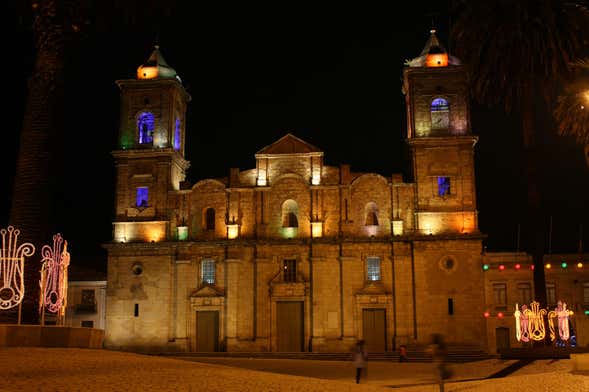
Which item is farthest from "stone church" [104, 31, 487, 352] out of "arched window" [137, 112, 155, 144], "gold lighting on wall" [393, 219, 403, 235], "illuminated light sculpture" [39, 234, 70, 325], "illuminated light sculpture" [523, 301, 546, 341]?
"illuminated light sculpture" [39, 234, 70, 325]

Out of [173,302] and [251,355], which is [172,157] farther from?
[251,355]

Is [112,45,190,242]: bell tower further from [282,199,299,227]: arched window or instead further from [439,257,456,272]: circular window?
[439,257,456,272]: circular window

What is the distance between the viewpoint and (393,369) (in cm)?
3134

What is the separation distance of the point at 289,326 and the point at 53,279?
73.0 feet

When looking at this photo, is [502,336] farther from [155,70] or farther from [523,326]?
[155,70]

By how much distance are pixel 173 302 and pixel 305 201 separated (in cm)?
977

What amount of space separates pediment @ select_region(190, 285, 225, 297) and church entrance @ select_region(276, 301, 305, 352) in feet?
11.4

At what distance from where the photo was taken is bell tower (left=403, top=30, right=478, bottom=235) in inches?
1672

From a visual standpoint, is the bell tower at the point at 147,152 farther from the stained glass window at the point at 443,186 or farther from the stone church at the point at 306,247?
the stained glass window at the point at 443,186

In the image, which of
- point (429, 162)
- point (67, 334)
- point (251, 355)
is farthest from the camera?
point (429, 162)

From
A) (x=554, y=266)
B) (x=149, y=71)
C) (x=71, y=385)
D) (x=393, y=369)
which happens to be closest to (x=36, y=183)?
(x=71, y=385)

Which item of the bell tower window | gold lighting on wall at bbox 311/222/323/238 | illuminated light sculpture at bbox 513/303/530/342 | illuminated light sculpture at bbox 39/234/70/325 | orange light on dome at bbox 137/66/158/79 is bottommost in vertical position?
illuminated light sculpture at bbox 513/303/530/342

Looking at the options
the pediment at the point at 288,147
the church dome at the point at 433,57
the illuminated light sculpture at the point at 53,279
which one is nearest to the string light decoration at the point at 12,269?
the illuminated light sculpture at the point at 53,279

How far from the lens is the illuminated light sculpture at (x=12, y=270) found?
67.6ft
